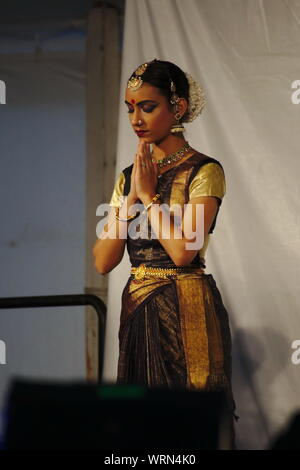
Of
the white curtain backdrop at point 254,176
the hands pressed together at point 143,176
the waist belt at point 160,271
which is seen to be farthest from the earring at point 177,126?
the white curtain backdrop at point 254,176

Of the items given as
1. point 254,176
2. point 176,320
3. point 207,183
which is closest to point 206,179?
point 207,183

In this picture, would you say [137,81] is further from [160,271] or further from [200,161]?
[160,271]

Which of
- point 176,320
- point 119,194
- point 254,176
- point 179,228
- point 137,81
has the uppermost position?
point 137,81

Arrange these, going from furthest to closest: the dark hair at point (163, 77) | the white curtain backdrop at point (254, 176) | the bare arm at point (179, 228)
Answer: the white curtain backdrop at point (254, 176), the dark hair at point (163, 77), the bare arm at point (179, 228)

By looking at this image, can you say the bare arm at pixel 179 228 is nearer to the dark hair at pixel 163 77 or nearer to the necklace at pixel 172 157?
the necklace at pixel 172 157

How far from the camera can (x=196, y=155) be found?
79.9 inches

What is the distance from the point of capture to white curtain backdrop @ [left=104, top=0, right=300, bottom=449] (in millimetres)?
2702

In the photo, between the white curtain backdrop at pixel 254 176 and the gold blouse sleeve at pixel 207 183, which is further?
the white curtain backdrop at pixel 254 176

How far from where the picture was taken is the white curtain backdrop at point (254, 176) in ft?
8.86

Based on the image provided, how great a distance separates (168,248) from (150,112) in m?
0.42

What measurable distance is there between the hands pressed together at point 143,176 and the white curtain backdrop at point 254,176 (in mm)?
858

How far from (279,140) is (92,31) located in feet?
4.14

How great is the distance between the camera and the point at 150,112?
2016 millimetres
